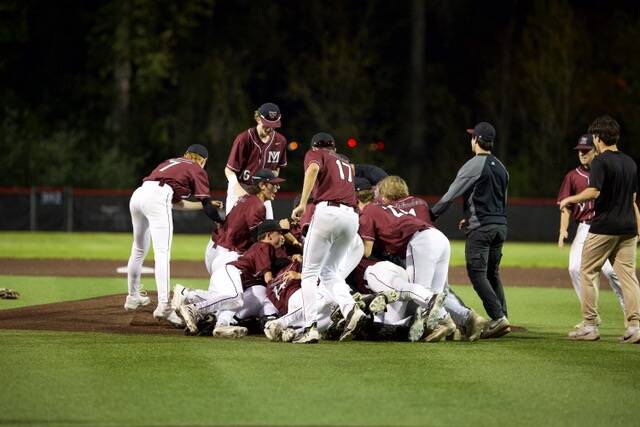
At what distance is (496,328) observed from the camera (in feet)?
33.6

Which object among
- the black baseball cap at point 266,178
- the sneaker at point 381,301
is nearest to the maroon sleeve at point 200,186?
the black baseball cap at point 266,178

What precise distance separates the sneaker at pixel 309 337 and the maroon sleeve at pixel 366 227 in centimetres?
118

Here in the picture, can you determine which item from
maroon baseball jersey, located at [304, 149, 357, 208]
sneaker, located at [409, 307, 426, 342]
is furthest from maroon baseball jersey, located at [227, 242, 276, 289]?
sneaker, located at [409, 307, 426, 342]

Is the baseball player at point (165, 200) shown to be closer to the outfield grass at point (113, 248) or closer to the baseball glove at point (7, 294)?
the baseball glove at point (7, 294)

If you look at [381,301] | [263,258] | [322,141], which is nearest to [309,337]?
[381,301]

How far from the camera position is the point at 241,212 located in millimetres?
11062

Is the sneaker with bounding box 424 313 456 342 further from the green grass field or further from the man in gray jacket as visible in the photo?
the man in gray jacket

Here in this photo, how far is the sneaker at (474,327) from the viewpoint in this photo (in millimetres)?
10039

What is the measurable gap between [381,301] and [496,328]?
1.23 metres

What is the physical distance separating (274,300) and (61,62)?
3248cm

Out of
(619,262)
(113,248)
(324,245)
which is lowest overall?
(113,248)

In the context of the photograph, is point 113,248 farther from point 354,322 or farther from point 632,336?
point 632,336

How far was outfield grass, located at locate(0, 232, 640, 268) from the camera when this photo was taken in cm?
2350

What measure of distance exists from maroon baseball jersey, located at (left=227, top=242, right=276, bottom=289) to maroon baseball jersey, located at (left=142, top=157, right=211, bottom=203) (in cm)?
125
